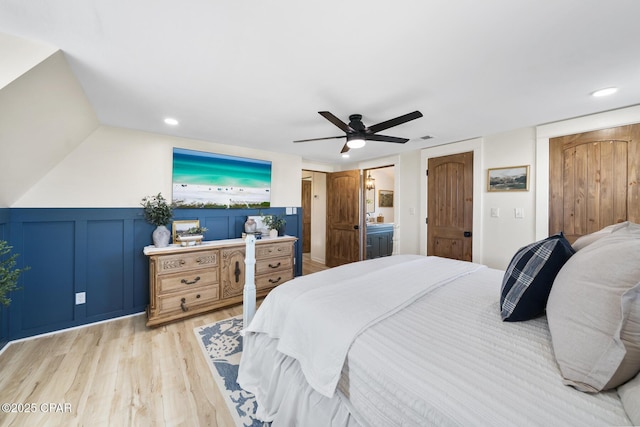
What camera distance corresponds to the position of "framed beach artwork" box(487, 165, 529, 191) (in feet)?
9.25

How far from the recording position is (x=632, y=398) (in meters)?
0.62

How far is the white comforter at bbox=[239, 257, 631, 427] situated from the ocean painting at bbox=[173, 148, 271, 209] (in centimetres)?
237

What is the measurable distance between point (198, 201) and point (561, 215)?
4.34 m

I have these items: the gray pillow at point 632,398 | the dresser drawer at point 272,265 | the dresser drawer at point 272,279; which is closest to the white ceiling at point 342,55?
the gray pillow at point 632,398

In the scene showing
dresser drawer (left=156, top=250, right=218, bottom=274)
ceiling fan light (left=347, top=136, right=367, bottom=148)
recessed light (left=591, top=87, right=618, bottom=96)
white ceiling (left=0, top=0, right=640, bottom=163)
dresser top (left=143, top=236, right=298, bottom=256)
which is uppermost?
recessed light (left=591, top=87, right=618, bottom=96)

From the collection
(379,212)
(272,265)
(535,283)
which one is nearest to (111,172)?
(272,265)

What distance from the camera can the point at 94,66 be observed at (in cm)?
159

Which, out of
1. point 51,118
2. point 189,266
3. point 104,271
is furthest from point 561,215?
point 104,271

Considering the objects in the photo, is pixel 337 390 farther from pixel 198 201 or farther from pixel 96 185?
pixel 96 185

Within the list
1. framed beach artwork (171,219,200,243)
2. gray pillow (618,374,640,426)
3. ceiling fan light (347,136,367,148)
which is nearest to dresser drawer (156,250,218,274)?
framed beach artwork (171,219,200,243)

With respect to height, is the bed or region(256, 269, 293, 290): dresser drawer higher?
the bed

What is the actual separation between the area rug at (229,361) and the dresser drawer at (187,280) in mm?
493

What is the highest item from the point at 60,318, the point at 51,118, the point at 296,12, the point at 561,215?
the point at 296,12

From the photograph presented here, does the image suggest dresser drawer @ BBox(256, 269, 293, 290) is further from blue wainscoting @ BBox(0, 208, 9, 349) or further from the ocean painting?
blue wainscoting @ BBox(0, 208, 9, 349)
